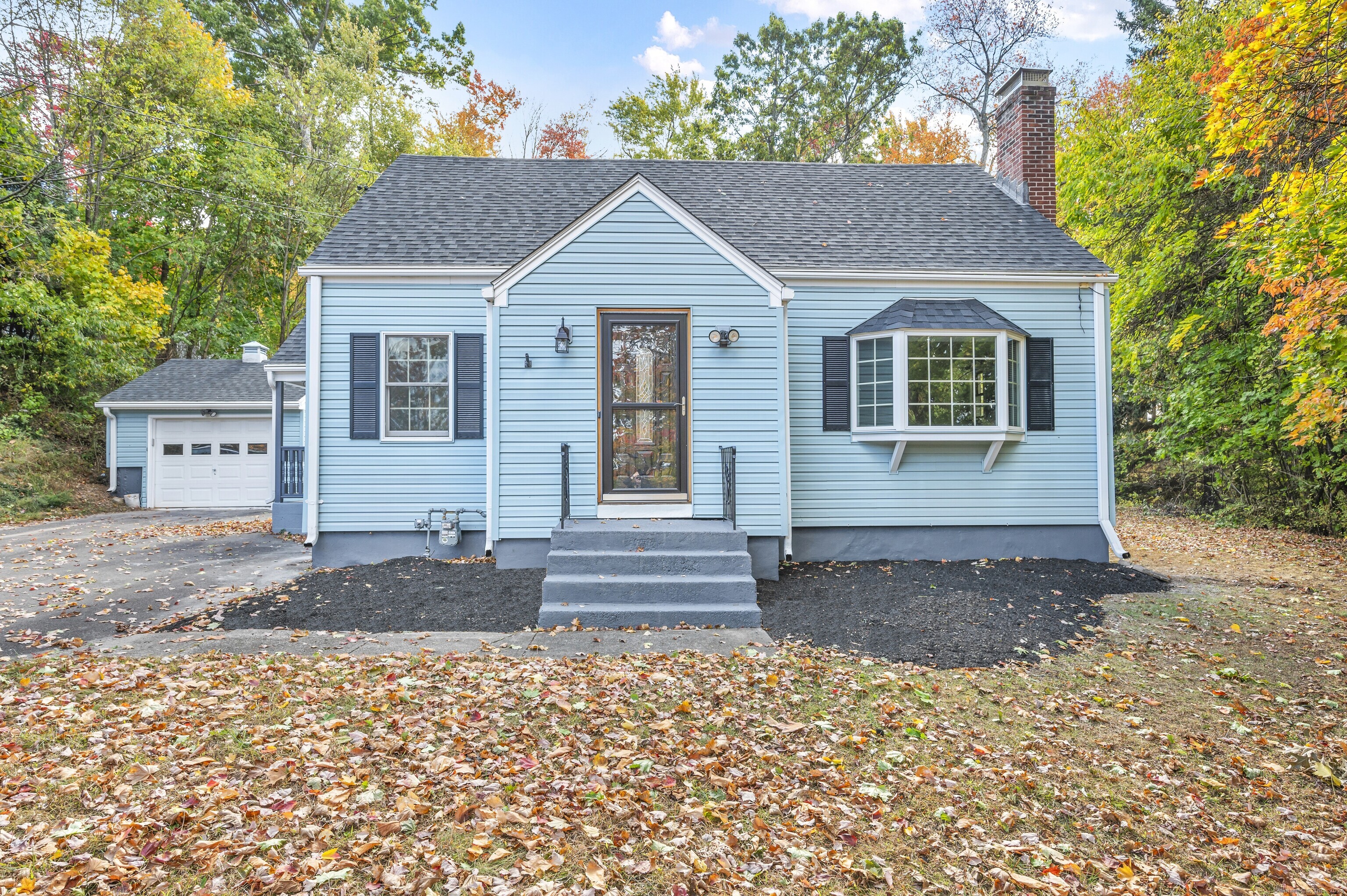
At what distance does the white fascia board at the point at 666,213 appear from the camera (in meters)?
7.38

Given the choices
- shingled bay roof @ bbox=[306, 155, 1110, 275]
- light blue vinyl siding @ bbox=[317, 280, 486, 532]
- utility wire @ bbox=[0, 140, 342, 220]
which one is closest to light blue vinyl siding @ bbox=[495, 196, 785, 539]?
shingled bay roof @ bbox=[306, 155, 1110, 275]

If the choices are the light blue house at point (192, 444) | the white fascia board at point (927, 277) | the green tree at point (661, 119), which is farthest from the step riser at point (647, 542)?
the green tree at point (661, 119)

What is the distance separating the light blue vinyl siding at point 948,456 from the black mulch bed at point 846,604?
714 mm

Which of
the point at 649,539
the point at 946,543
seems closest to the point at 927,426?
the point at 946,543

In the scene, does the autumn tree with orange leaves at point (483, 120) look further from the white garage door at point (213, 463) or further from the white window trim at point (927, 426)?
the white window trim at point (927, 426)

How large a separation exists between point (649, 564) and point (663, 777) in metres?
3.18

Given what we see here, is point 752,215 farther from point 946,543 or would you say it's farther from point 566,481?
point 946,543

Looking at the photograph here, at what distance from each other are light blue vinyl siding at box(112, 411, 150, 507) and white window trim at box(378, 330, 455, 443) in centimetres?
1191

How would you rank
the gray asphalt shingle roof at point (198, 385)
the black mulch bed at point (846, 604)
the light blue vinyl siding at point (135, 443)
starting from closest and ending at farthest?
the black mulch bed at point (846, 604) < the gray asphalt shingle roof at point (198, 385) < the light blue vinyl siding at point (135, 443)

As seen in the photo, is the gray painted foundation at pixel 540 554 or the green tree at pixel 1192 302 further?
the green tree at pixel 1192 302

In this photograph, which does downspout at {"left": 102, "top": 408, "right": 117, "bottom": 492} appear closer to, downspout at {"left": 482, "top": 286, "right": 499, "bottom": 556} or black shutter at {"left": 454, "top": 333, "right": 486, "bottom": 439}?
black shutter at {"left": 454, "top": 333, "right": 486, "bottom": 439}

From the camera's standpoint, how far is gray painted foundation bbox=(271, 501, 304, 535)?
1173 centimetres

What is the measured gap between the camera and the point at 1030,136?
32.6 ft

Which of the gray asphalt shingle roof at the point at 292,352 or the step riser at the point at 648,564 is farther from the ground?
the gray asphalt shingle roof at the point at 292,352
